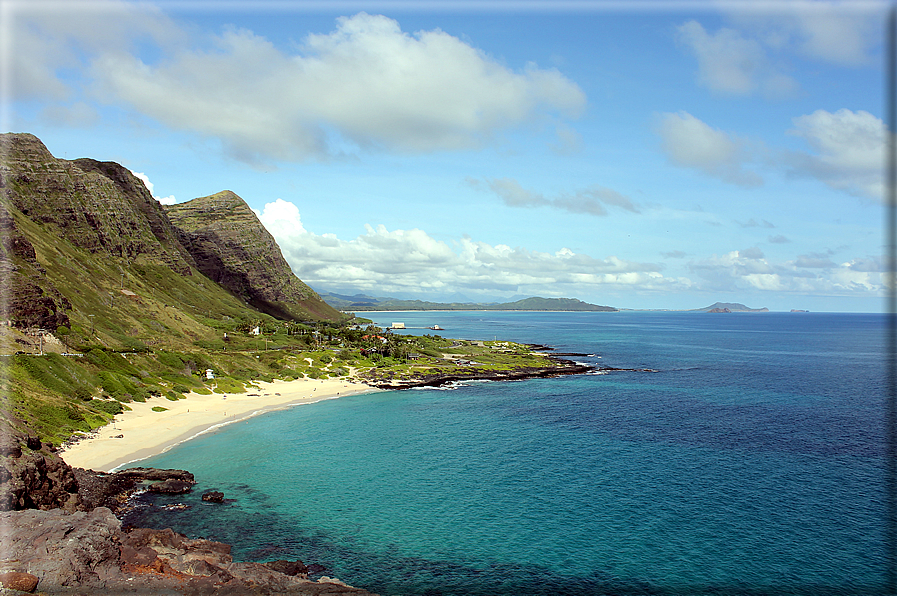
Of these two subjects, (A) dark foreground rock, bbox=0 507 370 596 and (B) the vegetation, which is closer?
(A) dark foreground rock, bbox=0 507 370 596

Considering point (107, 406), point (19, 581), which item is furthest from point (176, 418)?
point (19, 581)

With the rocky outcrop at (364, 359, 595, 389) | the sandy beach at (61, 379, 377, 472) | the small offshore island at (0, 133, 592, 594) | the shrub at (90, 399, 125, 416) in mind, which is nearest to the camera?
the small offshore island at (0, 133, 592, 594)

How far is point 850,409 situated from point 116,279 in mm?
207429

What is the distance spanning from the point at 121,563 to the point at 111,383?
65884 millimetres

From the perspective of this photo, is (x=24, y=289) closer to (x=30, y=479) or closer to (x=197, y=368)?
(x=197, y=368)

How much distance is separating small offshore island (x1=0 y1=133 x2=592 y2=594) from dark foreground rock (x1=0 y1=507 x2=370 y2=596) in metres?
0.12

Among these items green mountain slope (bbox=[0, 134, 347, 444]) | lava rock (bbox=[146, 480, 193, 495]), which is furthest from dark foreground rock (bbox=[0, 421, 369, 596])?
green mountain slope (bbox=[0, 134, 347, 444])

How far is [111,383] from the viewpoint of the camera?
8706 centimetres

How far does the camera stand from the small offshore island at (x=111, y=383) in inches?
1294

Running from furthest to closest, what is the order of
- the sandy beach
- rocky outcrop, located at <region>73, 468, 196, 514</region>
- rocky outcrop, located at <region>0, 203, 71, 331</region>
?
rocky outcrop, located at <region>0, 203, 71, 331</region> → the sandy beach → rocky outcrop, located at <region>73, 468, 196, 514</region>

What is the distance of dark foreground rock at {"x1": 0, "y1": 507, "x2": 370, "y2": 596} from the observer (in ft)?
95.3

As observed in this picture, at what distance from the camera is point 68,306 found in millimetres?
114750

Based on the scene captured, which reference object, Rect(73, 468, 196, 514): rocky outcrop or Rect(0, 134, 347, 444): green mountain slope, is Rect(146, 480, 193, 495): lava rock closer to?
Rect(73, 468, 196, 514): rocky outcrop

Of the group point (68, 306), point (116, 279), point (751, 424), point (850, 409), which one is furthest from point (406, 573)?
point (116, 279)
